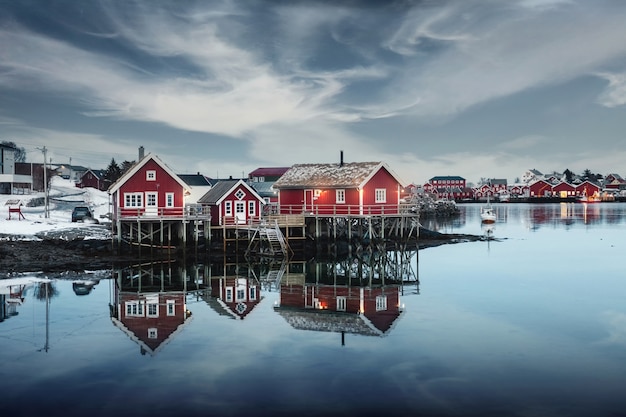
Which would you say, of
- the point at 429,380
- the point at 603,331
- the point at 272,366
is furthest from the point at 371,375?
the point at 603,331

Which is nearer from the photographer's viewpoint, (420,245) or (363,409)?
(363,409)

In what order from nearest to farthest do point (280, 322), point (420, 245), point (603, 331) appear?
point (603, 331) → point (280, 322) → point (420, 245)

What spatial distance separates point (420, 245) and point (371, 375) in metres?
38.1

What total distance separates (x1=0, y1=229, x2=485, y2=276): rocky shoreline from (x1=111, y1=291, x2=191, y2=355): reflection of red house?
9.59 metres

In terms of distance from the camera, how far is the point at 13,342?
730 inches

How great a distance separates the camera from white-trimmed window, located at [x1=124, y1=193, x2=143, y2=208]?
4084cm

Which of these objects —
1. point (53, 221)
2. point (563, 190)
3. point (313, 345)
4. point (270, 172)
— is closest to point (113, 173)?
point (270, 172)

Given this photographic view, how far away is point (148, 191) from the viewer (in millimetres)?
41188

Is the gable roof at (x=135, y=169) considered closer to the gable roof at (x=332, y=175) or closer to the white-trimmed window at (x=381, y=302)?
the gable roof at (x=332, y=175)

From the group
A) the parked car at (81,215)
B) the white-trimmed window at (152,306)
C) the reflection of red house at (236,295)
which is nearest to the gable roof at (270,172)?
the parked car at (81,215)

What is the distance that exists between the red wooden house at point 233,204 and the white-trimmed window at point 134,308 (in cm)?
1924

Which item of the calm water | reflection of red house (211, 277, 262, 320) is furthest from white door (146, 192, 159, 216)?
reflection of red house (211, 277, 262, 320)

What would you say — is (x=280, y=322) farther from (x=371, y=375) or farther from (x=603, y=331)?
(x=603, y=331)

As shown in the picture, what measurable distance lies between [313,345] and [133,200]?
87.2ft
